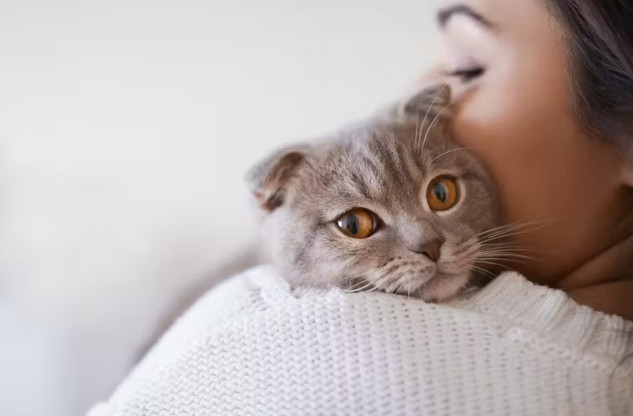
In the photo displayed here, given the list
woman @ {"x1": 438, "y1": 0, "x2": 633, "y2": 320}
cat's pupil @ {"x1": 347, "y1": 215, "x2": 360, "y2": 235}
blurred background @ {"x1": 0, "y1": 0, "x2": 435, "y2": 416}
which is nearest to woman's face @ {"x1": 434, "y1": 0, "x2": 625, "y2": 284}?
woman @ {"x1": 438, "y1": 0, "x2": 633, "y2": 320}

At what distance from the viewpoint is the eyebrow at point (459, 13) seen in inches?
37.5

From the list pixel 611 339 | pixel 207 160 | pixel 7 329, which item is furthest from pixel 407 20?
pixel 7 329

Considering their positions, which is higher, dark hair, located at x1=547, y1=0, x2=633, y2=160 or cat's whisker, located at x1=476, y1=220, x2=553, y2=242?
dark hair, located at x1=547, y1=0, x2=633, y2=160

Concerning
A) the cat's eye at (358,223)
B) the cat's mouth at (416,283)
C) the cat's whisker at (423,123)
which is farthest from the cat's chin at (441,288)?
the cat's whisker at (423,123)

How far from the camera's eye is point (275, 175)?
3.10ft

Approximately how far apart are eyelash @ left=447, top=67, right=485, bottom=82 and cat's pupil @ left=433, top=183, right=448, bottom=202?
0.22 meters

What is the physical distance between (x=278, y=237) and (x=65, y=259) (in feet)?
2.97

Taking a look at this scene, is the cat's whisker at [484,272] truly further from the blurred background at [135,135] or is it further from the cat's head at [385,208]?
the blurred background at [135,135]

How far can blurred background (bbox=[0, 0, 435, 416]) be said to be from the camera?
149cm

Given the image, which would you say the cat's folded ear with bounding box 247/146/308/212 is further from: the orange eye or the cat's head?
the orange eye

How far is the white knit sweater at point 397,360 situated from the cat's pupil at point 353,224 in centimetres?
14

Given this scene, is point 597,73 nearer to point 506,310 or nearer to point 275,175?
point 506,310

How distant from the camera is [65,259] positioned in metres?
1.59

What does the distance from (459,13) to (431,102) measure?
164mm
